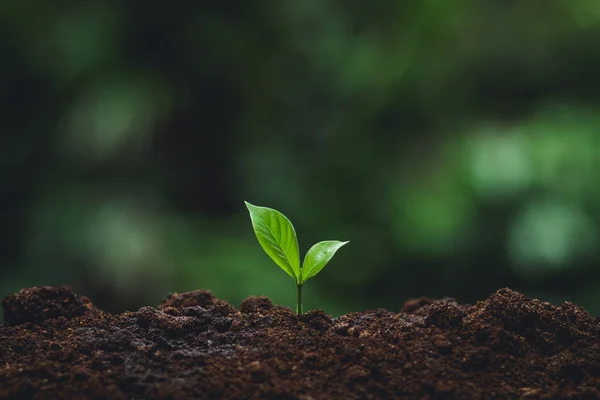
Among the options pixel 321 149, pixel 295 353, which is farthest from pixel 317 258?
pixel 321 149

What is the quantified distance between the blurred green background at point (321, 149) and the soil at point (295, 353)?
11.7 feet

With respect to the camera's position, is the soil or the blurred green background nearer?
the soil

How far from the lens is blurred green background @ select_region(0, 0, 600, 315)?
4.91 m

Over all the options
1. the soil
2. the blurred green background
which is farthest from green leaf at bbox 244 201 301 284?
the blurred green background

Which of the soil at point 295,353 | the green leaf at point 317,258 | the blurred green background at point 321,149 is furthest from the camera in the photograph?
the blurred green background at point 321,149

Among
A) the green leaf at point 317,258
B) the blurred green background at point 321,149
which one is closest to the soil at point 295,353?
the green leaf at point 317,258

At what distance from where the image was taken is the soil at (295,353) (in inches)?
41.4

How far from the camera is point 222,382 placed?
1.05 m

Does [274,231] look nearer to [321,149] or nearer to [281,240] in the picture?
[281,240]

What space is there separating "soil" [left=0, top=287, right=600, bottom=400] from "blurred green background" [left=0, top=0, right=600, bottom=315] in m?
3.58

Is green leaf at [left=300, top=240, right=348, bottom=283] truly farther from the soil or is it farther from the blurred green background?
the blurred green background

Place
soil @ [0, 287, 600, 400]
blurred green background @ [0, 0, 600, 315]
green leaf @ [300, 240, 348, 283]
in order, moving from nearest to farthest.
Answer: soil @ [0, 287, 600, 400] → green leaf @ [300, 240, 348, 283] → blurred green background @ [0, 0, 600, 315]

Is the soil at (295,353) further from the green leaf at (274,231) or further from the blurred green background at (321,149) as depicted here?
the blurred green background at (321,149)

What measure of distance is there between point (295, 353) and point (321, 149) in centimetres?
421
